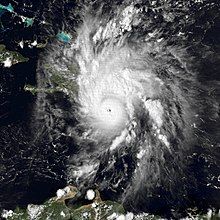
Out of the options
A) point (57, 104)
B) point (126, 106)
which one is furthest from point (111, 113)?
point (57, 104)

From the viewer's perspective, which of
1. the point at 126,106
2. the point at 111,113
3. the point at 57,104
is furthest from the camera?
the point at 57,104

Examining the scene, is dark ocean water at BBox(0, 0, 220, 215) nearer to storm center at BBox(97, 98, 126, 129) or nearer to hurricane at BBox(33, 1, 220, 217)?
hurricane at BBox(33, 1, 220, 217)

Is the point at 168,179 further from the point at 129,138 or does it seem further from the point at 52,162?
the point at 52,162

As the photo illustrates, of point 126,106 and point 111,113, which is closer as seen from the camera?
point 126,106

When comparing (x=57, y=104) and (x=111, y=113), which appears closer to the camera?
(x=111, y=113)

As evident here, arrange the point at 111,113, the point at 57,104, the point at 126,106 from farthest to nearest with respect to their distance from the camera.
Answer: the point at 57,104
the point at 111,113
the point at 126,106

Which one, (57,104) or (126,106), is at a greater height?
(126,106)

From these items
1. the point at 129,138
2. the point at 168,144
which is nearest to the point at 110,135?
the point at 129,138

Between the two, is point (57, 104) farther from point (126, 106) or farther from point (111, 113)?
point (126, 106)
